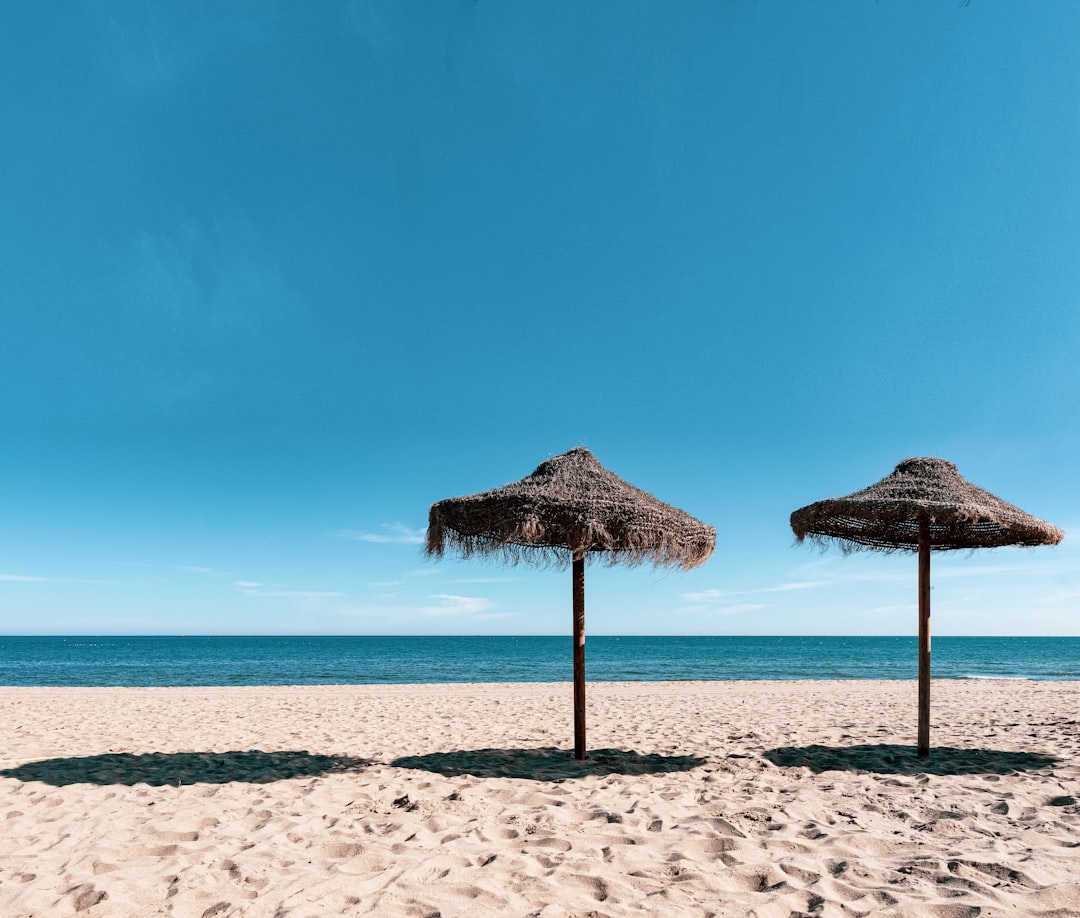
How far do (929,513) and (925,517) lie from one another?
0.67 ft

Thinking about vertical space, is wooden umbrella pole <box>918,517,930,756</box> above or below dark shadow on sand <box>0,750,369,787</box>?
above

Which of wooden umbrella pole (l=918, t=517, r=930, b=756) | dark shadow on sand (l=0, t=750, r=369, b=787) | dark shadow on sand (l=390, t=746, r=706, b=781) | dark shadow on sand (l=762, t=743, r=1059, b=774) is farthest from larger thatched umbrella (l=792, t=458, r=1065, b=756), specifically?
dark shadow on sand (l=0, t=750, r=369, b=787)

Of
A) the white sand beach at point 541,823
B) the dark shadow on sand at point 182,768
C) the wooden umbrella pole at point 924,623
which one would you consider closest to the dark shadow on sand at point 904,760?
the white sand beach at point 541,823

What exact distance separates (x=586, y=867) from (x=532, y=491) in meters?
2.71

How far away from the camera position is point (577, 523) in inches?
205

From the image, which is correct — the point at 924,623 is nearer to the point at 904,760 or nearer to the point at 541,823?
the point at 904,760

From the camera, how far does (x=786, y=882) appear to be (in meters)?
3.11

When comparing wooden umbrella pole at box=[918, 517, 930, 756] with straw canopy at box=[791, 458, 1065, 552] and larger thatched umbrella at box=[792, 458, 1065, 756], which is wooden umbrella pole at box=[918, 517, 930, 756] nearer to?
larger thatched umbrella at box=[792, 458, 1065, 756]

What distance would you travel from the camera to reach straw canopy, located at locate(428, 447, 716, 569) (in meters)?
5.21

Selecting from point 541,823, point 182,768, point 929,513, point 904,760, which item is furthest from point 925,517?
point 182,768

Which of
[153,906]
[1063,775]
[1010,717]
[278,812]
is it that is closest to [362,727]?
[278,812]

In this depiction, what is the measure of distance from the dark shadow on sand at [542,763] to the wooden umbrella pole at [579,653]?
0.20 meters

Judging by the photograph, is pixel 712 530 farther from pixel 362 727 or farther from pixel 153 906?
pixel 362 727

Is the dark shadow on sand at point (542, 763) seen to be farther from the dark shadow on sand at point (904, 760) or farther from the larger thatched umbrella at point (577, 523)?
the dark shadow on sand at point (904, 760)
